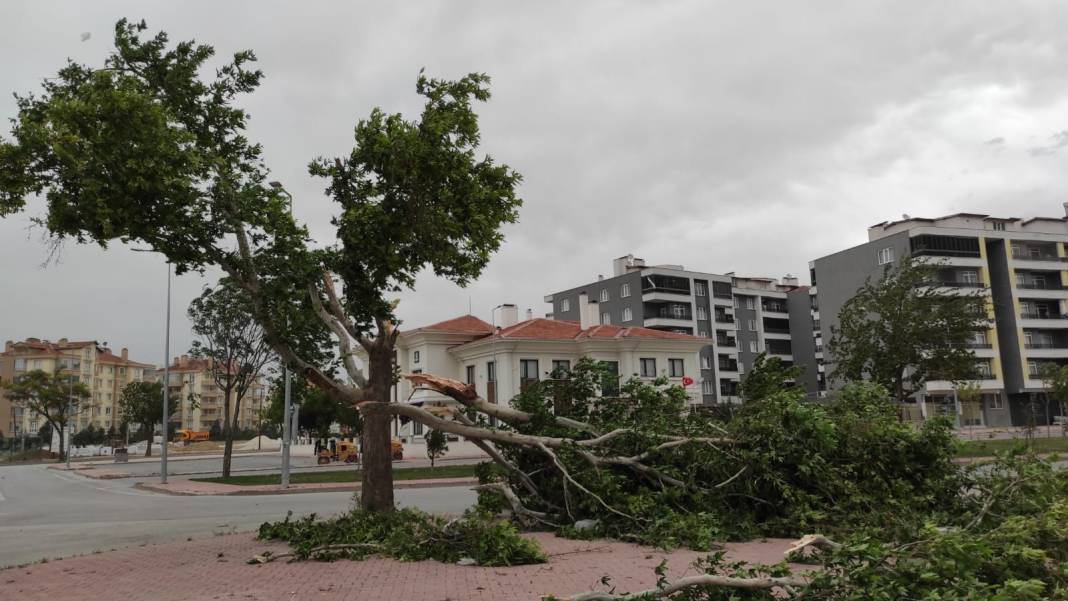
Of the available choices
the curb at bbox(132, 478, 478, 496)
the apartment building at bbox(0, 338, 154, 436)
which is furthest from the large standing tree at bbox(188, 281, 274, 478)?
the apartment building at bbox(0, 338, 154, 436)

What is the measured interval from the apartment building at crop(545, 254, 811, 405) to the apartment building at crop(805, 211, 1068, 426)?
14449 millimetres

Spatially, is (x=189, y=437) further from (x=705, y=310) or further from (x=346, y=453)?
(x=705, y=310)

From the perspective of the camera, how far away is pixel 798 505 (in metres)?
10.4

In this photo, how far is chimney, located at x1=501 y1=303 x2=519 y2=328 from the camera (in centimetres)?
5275

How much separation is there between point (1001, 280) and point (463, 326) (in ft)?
160

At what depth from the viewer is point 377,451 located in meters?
11.2

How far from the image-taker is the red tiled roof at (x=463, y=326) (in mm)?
47394

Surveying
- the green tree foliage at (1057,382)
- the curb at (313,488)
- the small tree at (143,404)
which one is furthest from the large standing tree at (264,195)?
the small tree at (143,404)

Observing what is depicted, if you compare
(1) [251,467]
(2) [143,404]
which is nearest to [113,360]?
(2) [143,404]

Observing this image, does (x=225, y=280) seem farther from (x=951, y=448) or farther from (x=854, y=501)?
(x=951, y=448)

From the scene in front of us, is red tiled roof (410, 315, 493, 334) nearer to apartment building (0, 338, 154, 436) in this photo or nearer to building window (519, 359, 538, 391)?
building window (519, 359, 538, 391)

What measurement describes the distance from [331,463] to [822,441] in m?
38.0

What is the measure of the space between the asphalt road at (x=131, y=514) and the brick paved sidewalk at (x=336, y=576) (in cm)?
250

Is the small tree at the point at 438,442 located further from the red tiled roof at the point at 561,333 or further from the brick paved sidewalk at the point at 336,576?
the red tiled roof at the point at 561,333
